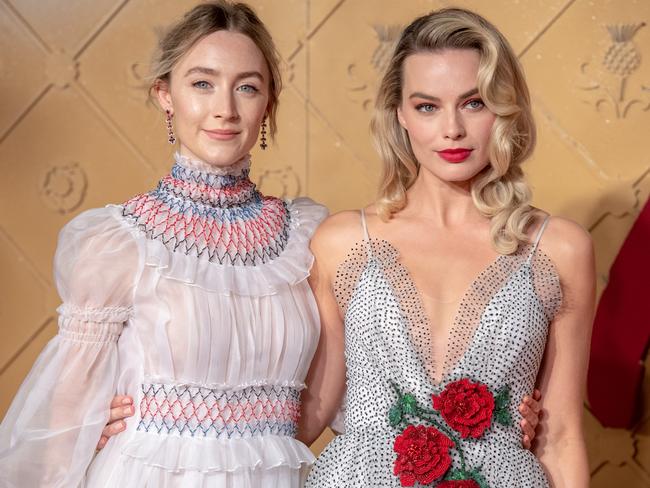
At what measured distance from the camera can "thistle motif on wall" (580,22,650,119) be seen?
3.64 meters

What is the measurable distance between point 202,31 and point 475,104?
2.19ft

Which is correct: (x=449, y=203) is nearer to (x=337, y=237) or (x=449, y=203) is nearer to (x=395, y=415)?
(x=337, y=237)

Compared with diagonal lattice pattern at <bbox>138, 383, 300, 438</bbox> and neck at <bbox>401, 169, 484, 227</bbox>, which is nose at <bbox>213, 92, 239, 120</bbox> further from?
diagonal lattice pattern at <bbox>138, 383, 300, 438</bbox>

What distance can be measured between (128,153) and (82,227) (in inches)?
67.1

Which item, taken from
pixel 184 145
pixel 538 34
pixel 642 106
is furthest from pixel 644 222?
pixel 184 145

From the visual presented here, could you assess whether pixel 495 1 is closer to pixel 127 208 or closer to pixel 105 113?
pixel 105 113

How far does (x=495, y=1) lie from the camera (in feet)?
12.4

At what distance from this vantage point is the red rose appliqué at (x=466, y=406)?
229 cm

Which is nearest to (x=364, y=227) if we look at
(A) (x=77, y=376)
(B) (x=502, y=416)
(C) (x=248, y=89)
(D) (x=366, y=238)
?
(D) (x=366, y=238)

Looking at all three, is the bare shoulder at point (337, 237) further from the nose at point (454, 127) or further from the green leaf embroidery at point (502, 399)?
the green leaf embroidery at point (502, 399)

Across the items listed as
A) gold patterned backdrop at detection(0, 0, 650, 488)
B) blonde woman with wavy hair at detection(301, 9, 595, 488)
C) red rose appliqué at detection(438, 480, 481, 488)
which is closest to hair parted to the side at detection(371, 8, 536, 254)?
blonde woman with wavy hair at detection(301, 9, 595, 488)

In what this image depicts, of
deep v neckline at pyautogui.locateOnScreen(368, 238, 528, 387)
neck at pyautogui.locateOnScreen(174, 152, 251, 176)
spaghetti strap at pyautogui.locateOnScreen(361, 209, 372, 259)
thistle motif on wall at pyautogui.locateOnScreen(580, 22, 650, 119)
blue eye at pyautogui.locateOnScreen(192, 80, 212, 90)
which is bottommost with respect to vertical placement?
deep v neckline at pyautogui.locateOnScreen(368, 238, 528, 387)

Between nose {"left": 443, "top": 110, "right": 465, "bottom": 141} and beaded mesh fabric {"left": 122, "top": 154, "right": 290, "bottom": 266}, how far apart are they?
511mm

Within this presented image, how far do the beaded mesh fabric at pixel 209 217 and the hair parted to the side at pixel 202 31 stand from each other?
223 millimetres
